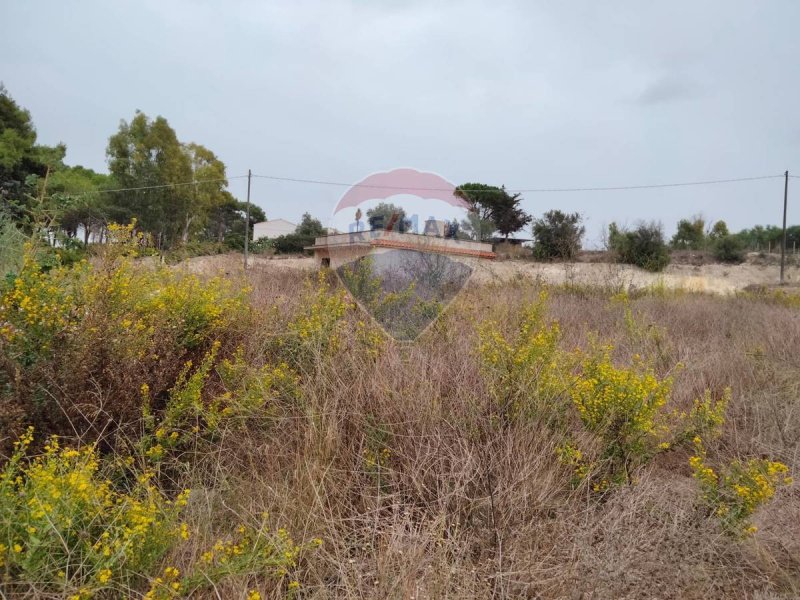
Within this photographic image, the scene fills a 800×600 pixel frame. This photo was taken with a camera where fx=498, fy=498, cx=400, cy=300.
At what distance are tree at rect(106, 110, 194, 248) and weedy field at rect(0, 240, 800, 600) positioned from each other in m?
27.6

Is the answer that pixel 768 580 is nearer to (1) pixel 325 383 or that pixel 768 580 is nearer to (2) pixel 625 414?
(2) pixel 625 414

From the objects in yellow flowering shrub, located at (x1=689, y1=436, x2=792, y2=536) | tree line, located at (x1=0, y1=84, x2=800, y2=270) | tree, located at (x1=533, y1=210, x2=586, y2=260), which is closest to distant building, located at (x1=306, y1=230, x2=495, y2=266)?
yellow flowering shrub, located at (x1=689, y1=436, x2=792, y2=536)

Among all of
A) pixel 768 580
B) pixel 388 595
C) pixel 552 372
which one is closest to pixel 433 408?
pixel 552 372

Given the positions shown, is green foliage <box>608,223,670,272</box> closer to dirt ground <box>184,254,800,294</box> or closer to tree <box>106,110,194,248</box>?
dirt ground <box>184,254,800,294</box>

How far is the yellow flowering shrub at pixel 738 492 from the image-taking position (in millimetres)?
1934

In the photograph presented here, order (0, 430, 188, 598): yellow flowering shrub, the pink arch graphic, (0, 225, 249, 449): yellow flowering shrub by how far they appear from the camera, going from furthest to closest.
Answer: the pink arch graphic → (0, 225, 249, 449): yellow flowering shrub → (0, 430, 188, 598): yellow flowering shrub

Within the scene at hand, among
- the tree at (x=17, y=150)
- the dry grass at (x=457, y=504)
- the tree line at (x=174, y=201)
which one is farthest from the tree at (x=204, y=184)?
the dry grass at (x=457, y=504)

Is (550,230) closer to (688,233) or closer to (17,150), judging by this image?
(688,233)

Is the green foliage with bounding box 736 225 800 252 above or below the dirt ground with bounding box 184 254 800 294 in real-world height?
above

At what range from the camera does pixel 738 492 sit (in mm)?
1969

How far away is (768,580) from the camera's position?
1.76m

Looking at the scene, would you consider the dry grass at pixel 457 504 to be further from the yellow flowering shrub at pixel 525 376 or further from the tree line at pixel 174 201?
the tree line at pixel 174 201

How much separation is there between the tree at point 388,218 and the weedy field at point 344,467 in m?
2.51

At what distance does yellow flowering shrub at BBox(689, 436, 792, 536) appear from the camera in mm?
1934
